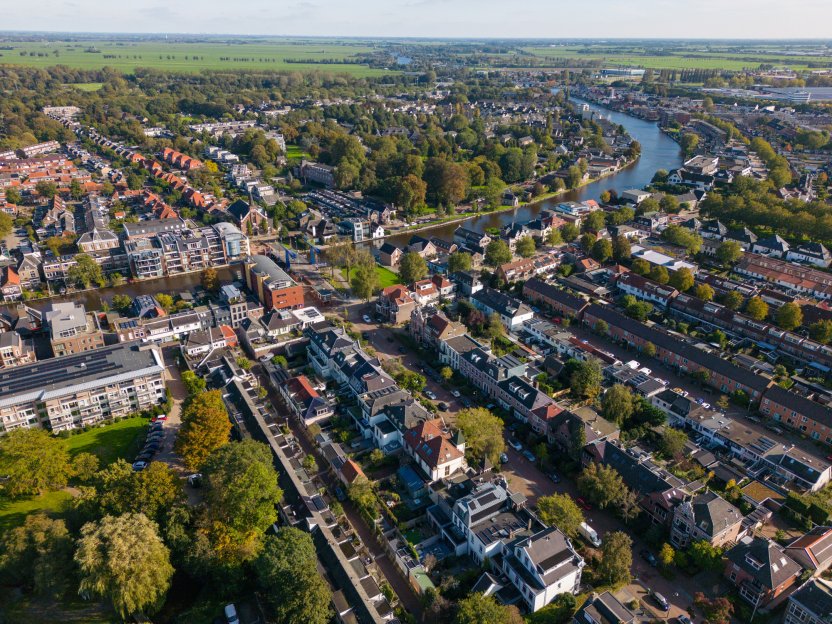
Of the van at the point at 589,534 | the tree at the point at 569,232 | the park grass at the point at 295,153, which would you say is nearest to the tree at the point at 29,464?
the van at the point at 589,534

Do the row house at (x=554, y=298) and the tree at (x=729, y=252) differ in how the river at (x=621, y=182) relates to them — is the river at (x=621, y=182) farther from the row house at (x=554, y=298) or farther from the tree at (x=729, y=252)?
the tree at (x=729, y=252)

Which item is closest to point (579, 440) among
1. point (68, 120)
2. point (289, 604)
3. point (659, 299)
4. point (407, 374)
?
point (407, 374)

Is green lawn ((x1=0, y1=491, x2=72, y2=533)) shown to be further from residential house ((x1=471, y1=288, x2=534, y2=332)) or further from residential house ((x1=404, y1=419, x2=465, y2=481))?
residential house ((x1=471, y1=288, x2=534, y2=332))

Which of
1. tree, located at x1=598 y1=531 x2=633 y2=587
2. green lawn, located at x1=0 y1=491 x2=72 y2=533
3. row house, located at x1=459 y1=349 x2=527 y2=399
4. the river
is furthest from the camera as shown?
the river

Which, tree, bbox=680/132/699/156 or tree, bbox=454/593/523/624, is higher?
tree, bbox=680/132/699/156

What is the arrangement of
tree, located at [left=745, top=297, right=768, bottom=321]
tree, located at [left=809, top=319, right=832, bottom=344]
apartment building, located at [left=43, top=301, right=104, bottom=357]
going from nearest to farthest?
apartment building, located at [left=43, top=301, right=104, bottom=357] < tree, located at [left=809, top=319, right=832, bottom=344] < tree, located at [left=745, top=297, right=768, bottom=321]

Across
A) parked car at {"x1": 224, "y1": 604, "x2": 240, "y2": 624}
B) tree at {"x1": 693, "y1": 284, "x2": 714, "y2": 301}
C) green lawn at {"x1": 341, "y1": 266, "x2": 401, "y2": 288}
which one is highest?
tree at {"x1": 693, "y1": 284, "x2": 714, "y2": 301}

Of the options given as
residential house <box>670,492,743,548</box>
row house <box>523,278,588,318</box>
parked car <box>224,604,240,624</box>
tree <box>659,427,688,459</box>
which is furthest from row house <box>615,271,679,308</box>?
parked car <box>224,604,240,624</box>
